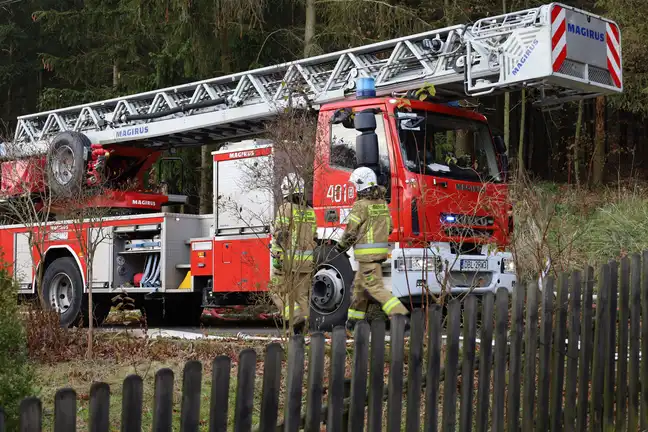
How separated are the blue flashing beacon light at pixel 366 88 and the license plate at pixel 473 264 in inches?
78.6

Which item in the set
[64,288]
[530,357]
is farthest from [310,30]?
[530,357]

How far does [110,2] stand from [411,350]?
889 inches

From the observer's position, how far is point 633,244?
38.2 ft

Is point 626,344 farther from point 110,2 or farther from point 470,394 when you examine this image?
point 110,2

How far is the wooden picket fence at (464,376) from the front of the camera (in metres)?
2.69

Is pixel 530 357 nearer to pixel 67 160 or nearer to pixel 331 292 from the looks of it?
pixel 331 292

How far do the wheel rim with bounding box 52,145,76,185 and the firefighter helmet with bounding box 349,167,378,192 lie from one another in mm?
5093

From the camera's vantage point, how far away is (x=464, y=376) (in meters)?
3.94

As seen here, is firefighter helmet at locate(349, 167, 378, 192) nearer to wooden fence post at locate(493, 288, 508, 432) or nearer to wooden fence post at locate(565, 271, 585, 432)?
wooden fence post at locate(565, 271, 585, 432)

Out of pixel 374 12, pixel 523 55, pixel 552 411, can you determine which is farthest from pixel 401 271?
pixel 374 12

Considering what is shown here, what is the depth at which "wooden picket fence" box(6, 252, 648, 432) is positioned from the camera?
8.84ft

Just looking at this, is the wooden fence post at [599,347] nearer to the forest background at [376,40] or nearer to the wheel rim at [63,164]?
the forest background at [376,40]

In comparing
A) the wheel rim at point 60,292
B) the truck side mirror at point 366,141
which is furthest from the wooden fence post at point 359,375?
the wheel rim at point 60,292

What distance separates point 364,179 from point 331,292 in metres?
1.41
